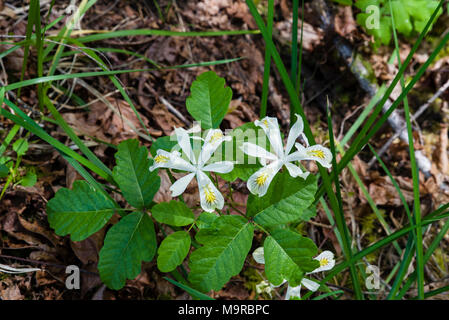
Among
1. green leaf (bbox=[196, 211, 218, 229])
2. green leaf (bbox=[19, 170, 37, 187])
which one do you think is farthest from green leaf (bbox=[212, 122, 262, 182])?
green leaf (bbox=[19, 170, 37, 187])

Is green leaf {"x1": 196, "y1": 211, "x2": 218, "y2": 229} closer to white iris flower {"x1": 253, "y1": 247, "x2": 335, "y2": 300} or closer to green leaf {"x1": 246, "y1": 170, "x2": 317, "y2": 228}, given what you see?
green leaf {"x1": 246, "y1": 170, "x2": 317, "y2": 228}

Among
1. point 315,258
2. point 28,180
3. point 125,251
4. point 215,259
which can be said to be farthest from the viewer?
point 28,180

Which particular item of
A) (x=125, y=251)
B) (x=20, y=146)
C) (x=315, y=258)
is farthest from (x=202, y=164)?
(x=20, y=146)

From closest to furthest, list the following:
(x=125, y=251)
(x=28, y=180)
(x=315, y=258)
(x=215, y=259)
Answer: (x=215, y=259) → (x=125, y=251) → (x=315, y=258) → (x=28, y=180)

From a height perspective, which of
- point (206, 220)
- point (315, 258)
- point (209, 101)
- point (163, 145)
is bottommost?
point (315, 258)

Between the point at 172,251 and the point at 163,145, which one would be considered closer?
the point at 172,251

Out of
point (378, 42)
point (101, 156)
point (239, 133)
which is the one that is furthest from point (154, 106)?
point (378, 42)

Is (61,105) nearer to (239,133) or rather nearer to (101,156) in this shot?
(101,156)

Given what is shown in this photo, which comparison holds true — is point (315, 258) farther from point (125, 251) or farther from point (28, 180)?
point (28, 180)
